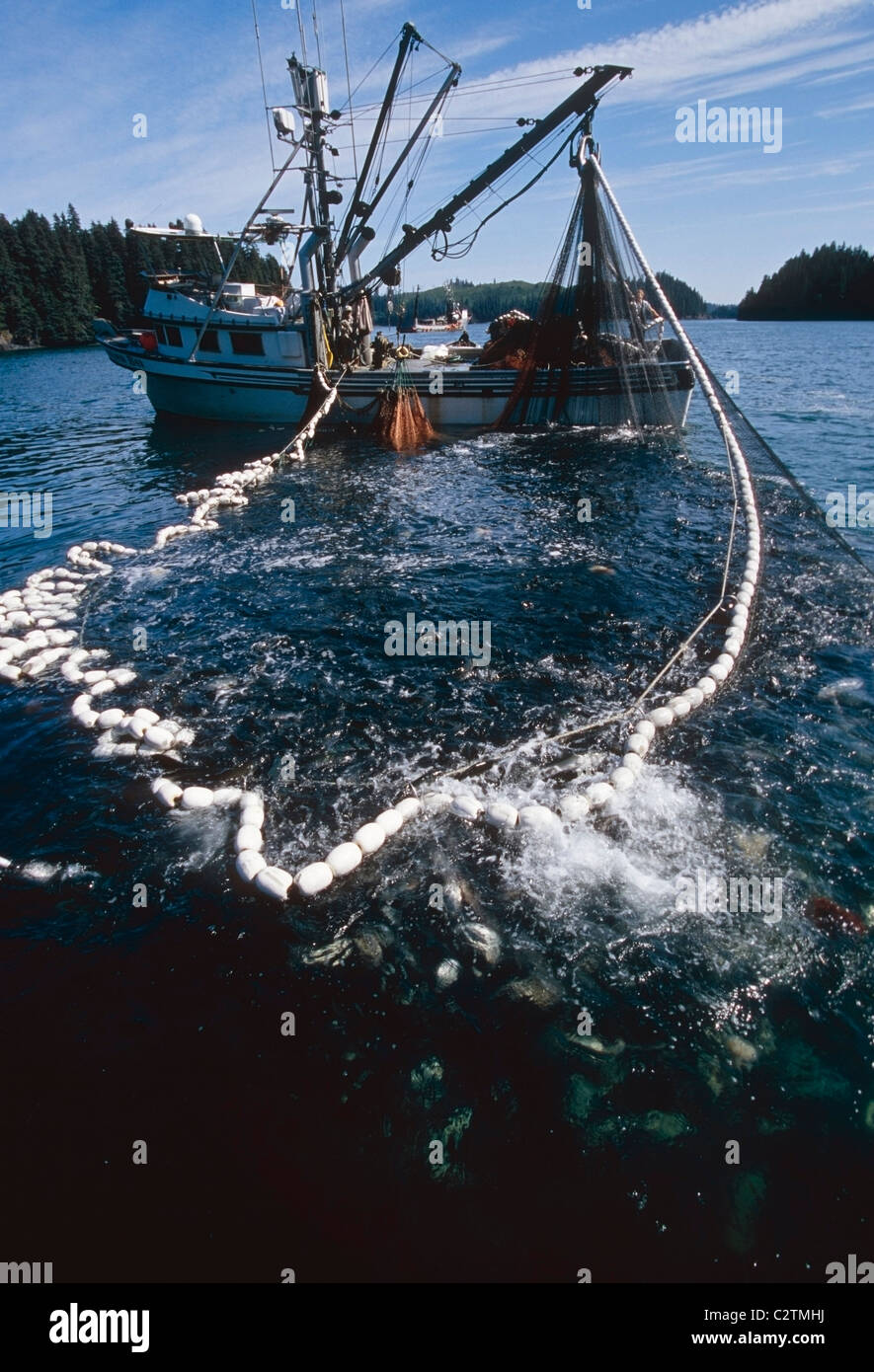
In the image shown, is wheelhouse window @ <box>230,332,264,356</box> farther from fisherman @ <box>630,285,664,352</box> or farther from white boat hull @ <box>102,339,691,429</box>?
fisherman @ <box>630,285,664,352</box>

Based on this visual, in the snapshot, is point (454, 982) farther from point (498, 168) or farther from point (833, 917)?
point (498, 168)

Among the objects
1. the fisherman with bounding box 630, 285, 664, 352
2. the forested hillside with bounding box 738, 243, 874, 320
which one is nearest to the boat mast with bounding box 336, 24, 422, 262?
the fisherman with bounding box 630, 285, 664, 352

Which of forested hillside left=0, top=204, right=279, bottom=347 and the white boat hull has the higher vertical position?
forested hillside left=0, top=204, right=279, bottom=347

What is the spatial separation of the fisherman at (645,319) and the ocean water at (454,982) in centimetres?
1466

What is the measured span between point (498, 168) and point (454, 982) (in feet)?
88.0

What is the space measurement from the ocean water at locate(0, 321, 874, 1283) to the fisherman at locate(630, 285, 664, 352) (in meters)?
14.7

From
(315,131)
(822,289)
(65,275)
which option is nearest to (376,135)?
(315,131)

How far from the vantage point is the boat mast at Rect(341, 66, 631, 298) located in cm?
2000

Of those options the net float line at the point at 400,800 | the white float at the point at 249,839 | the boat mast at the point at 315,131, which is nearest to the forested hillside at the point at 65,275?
the boat mast at the point at 315,131

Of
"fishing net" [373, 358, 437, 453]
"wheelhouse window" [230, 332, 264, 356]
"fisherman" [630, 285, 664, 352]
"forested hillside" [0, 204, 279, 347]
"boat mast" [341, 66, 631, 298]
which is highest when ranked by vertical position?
"forested hillside" [0, 204, 279, 347]

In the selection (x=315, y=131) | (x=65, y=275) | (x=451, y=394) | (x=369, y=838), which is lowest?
(x=369, y=838)

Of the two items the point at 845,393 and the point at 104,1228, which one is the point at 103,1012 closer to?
Answer: the point at 104,1228

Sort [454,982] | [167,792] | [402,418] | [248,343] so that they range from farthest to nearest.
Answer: [248,343] < [402,418] < [167,792] < [454,982]

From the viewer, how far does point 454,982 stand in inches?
215
